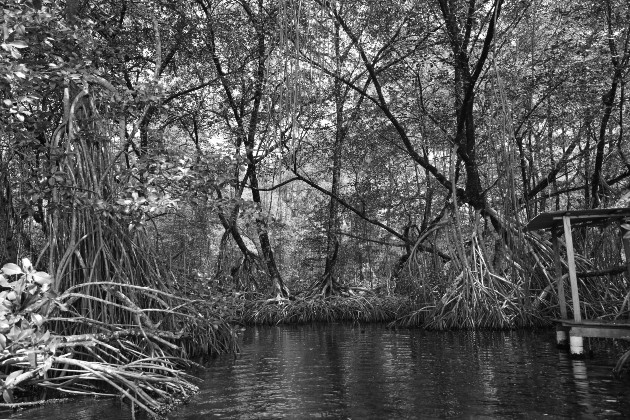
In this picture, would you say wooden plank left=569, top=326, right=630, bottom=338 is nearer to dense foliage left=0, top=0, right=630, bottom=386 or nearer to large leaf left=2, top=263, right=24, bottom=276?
dense foliage left=0, top=0, right=630, bottom=386

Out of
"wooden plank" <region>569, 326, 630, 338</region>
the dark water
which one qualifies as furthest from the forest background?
the dark water

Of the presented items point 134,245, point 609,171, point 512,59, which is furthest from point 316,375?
point 609,171

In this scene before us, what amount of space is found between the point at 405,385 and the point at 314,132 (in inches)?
366

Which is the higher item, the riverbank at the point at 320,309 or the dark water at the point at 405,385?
the riverbank at the point at 320,309

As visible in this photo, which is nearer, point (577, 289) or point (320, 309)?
point (577, 289)

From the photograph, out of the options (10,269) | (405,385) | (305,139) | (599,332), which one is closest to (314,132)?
(305,139)

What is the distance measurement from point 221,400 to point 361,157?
9543mm

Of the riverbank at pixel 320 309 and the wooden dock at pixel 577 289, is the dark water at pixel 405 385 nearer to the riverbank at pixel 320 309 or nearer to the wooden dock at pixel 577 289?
the wooden dock at pixel 577 289

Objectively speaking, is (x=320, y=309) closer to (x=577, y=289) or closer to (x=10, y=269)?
(x=577, y=289)

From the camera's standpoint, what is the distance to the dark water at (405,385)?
3959 mm

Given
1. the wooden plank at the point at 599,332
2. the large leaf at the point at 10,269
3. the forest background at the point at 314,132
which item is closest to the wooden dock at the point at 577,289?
the wooden plank at the point at 599,332

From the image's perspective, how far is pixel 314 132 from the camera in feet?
44.0

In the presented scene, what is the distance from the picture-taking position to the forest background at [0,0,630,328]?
5.16 meters

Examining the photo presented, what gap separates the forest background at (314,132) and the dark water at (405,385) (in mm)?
1255
